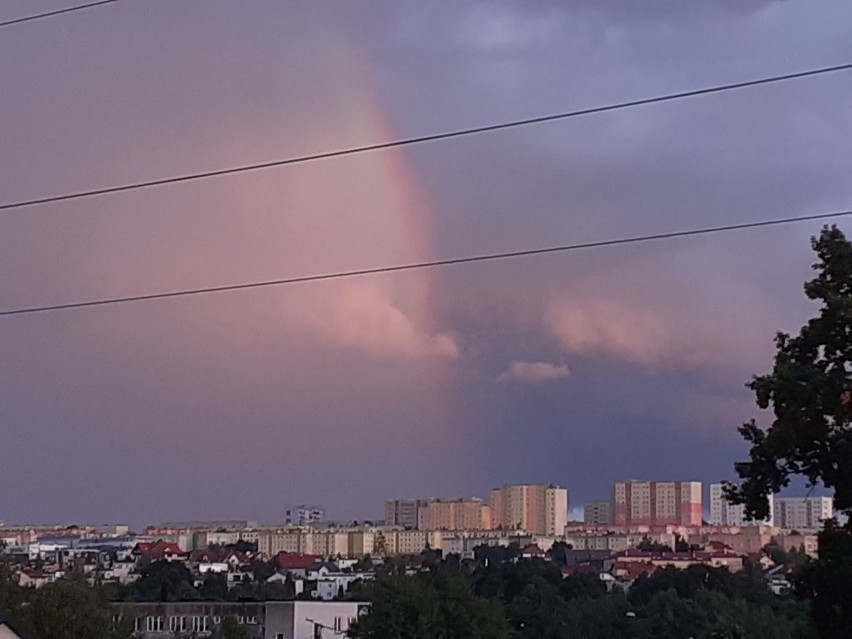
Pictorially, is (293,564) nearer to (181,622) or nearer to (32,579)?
(32,579)

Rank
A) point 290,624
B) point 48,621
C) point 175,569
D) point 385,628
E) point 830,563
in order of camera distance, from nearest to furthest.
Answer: point 830,563 < point 48,621 < point 385,628 < point 290,624 < point 175,569

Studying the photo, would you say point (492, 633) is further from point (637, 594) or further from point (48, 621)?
point (637, 594)

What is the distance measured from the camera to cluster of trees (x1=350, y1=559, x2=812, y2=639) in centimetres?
5981

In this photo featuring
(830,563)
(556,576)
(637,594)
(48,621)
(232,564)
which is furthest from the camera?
(232,564)

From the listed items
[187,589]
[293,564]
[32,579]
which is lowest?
[293,564]

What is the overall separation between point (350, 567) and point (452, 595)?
11005cm

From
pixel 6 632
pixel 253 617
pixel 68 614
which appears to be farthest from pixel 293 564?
pixel 6 632

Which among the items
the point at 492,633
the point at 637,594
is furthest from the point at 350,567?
the point at 492,633

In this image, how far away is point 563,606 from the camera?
92250 millimetres

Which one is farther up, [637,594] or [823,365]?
[823,365]

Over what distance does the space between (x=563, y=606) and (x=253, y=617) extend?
2126cm

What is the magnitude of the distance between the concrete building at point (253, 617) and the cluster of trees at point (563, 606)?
2.39m

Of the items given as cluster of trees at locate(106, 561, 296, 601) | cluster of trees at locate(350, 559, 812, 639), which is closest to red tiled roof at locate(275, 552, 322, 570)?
cluster of trees at locate(106, 561, 296, 601)

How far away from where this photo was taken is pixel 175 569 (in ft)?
416
